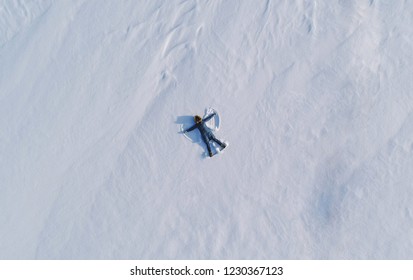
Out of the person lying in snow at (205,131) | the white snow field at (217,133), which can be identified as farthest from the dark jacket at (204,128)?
the white snow field at (217,133)

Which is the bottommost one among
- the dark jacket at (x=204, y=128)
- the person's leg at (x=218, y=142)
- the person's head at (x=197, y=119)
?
the person's leg at (x=218, y=142)

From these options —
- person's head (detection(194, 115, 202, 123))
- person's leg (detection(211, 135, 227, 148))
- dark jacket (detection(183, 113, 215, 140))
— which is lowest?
person's leg (detection(211, 135, 227, 148))

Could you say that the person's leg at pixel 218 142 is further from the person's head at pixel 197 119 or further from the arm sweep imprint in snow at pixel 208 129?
the person's head at pixel 197 119

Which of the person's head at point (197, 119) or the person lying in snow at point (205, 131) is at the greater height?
the person's head at point (197, 119)

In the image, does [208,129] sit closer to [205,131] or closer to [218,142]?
[205,131]

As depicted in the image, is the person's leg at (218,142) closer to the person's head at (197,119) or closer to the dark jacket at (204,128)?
the dark jacket at (204,128)

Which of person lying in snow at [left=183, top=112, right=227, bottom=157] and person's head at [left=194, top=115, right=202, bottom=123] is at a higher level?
person's head at [left=194, top=115, right=202, bottom=123]

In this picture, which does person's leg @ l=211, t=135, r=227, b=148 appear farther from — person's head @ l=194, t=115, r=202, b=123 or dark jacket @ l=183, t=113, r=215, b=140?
person's head @ l=194, t=115, r=202, b=123

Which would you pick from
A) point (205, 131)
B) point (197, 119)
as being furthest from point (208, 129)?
point (197, 119)

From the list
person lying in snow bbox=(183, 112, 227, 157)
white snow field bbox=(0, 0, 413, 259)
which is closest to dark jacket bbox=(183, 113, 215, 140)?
person lying in snow bbox=(183, 112, 227, 157)

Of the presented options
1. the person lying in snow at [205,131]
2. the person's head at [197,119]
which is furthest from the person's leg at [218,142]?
the person's head at [197,119]
